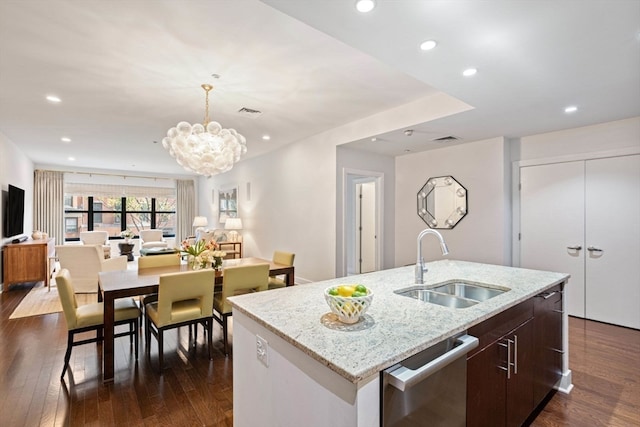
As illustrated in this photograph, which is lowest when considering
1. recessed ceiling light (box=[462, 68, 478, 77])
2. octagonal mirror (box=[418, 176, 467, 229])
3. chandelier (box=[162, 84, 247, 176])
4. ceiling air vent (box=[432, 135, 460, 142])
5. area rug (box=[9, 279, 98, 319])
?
area rug (box=[9, 279, 98, 319])

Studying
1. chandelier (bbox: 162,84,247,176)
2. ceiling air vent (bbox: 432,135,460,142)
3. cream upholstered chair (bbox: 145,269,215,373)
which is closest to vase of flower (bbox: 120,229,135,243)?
chandelier (bbox: 162,84,247,176)

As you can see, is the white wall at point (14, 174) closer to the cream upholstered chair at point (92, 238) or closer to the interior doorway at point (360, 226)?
the cream upholstered chair at point (92, 238)

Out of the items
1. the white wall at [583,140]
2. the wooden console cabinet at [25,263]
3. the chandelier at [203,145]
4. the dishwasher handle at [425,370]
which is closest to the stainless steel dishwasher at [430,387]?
the dishwasher handle at [425,370]

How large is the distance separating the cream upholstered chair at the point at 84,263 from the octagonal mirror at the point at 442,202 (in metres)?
5.19

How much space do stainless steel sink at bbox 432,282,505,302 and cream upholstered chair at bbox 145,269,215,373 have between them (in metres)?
1.97

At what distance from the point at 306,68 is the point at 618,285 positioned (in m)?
4.40

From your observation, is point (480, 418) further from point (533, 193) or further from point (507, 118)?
point (533, 193)

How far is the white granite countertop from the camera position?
1.09 meters

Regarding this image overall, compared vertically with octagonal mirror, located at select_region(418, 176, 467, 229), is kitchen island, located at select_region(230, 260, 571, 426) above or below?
below

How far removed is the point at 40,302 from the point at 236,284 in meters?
3.82

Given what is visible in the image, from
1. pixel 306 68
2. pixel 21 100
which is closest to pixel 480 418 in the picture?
pixel 306 68

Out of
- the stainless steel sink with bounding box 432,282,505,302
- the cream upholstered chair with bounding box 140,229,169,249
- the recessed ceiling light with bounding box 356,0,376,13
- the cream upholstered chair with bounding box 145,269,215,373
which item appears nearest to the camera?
the recessed ceiling light with bounding box 356,0,376,13

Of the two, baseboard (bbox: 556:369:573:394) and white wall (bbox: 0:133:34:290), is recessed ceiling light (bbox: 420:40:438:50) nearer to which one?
baseboard (bbox: 556:369:573:394)

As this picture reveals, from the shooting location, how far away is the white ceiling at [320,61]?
183 cm
